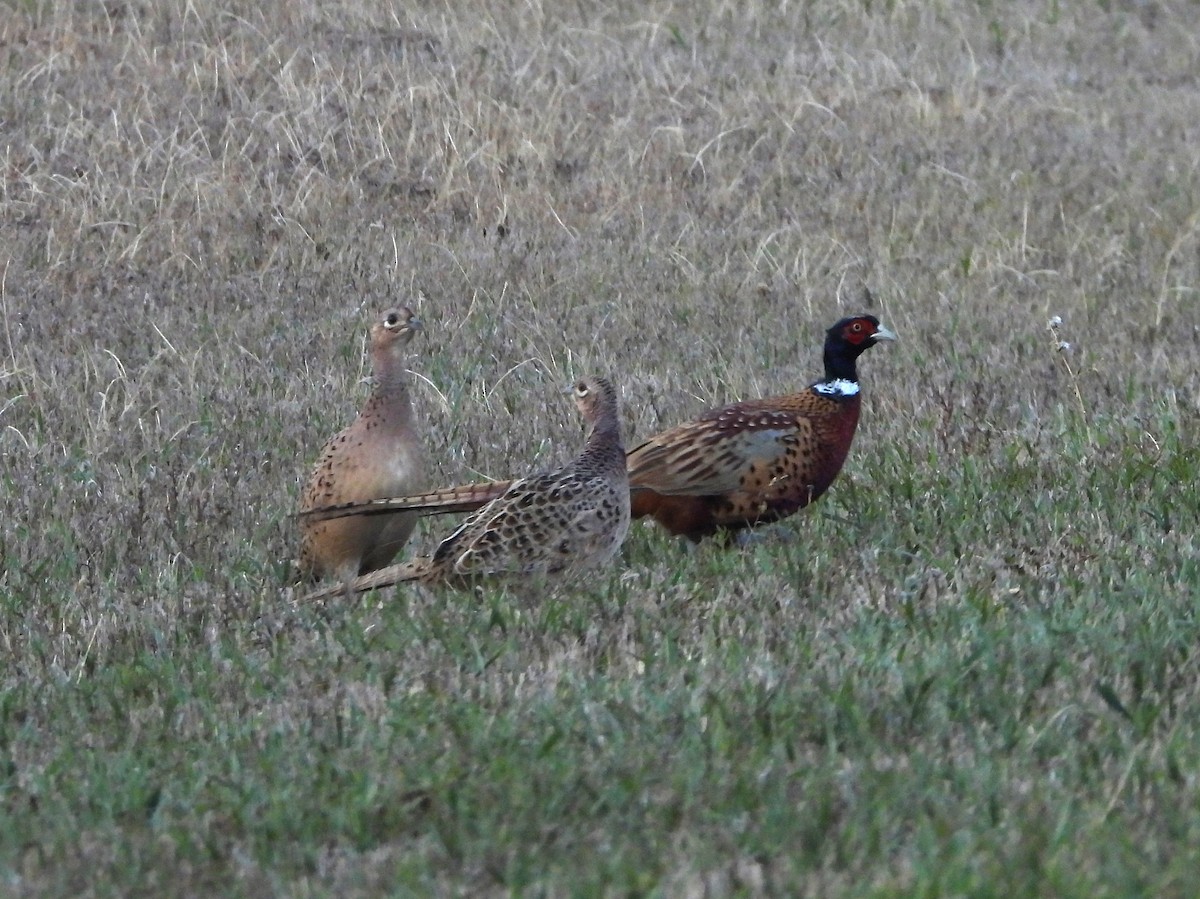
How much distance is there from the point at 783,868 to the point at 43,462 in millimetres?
4730

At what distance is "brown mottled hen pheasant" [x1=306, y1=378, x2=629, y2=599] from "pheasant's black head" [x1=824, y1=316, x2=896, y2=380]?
1325 millimetres

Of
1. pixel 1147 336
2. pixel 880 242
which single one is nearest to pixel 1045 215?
pixel 880 242

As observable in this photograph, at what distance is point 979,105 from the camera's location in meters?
13.7

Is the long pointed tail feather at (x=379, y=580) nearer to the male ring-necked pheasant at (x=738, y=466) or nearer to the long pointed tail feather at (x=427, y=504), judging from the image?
the long pointed tail feather at (x=427, y=504)

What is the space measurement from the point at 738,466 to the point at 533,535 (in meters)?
0.96

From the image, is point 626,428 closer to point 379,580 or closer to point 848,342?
point 848,342

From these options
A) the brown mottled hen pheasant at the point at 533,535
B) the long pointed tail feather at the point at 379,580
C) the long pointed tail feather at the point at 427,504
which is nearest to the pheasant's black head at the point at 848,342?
the brown mottled hen pheasant at the point at 533,535

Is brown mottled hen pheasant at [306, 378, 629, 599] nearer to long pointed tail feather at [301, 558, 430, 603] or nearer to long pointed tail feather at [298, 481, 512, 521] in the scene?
long pointed tail feather at [301, 558, 430, 603]

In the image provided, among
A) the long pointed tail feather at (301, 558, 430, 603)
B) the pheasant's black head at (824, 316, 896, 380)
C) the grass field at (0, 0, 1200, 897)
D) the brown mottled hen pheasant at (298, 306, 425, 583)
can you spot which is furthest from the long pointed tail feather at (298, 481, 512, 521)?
the pheasant's black head at (824, 316, 896, 380)

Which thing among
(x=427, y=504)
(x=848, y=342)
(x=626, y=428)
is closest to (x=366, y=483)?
(x=427, y=504)

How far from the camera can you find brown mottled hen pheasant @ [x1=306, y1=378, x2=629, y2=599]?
575cm

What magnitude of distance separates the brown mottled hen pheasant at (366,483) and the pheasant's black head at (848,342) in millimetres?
1634

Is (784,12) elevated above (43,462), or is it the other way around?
(784,12)

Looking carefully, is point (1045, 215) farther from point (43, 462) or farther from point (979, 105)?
point (43, 462)
